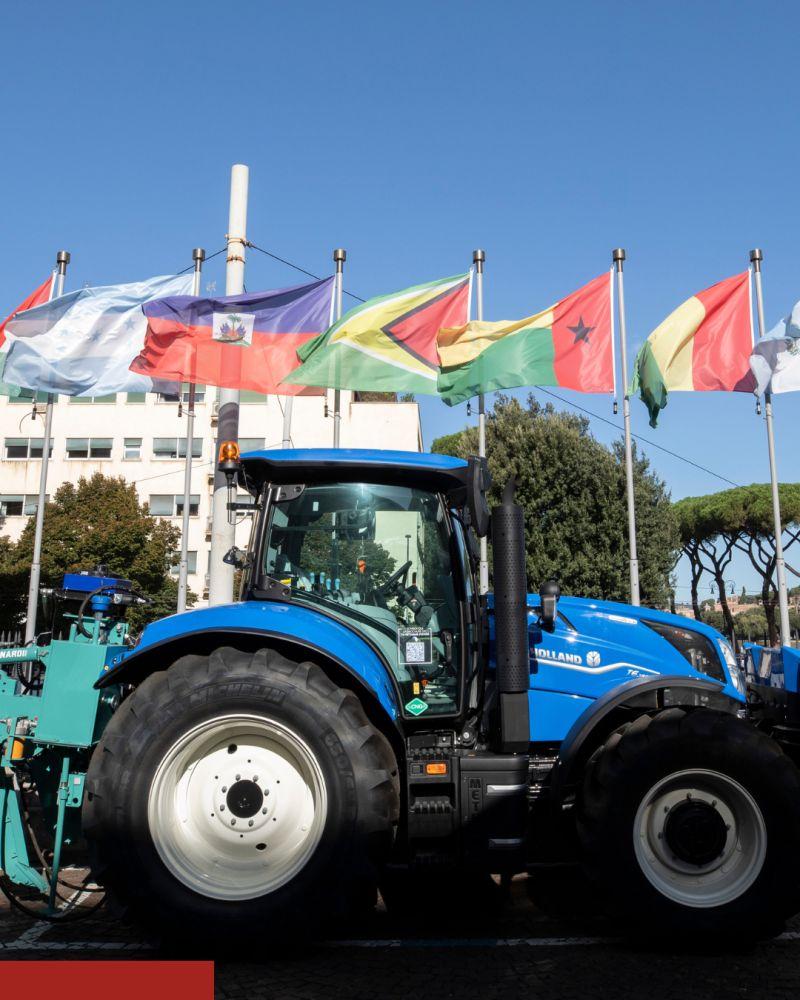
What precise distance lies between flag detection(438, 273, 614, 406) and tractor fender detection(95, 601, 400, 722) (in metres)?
10.0

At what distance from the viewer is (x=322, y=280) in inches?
568

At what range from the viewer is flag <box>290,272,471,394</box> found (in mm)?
13758

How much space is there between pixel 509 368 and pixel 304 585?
9858 millimetres

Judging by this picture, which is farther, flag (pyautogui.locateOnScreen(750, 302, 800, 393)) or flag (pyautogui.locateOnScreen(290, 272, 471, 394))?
flag (pyautogui.locateOnScreen(750, 302, 800, 393))

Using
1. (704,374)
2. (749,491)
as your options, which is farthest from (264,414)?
(704,374)

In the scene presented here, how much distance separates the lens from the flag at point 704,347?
46.8 ft

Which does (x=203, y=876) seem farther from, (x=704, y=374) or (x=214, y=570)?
(x=704, y=374)

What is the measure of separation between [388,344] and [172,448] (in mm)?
30853

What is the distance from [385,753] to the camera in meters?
4.16

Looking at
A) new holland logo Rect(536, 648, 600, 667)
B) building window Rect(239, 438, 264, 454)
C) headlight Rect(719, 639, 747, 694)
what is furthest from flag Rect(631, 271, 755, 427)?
building window Rect(239, 438, 264, 454)

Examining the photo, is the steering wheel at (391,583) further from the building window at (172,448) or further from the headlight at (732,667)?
the building window at (172,448)

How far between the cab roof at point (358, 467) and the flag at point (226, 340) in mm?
8793

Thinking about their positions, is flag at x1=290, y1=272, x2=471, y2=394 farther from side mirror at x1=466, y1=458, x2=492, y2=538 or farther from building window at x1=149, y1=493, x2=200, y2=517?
building window at x1=149, y1=493, x2=200, y2=517

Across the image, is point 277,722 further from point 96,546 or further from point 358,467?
point 96,546
